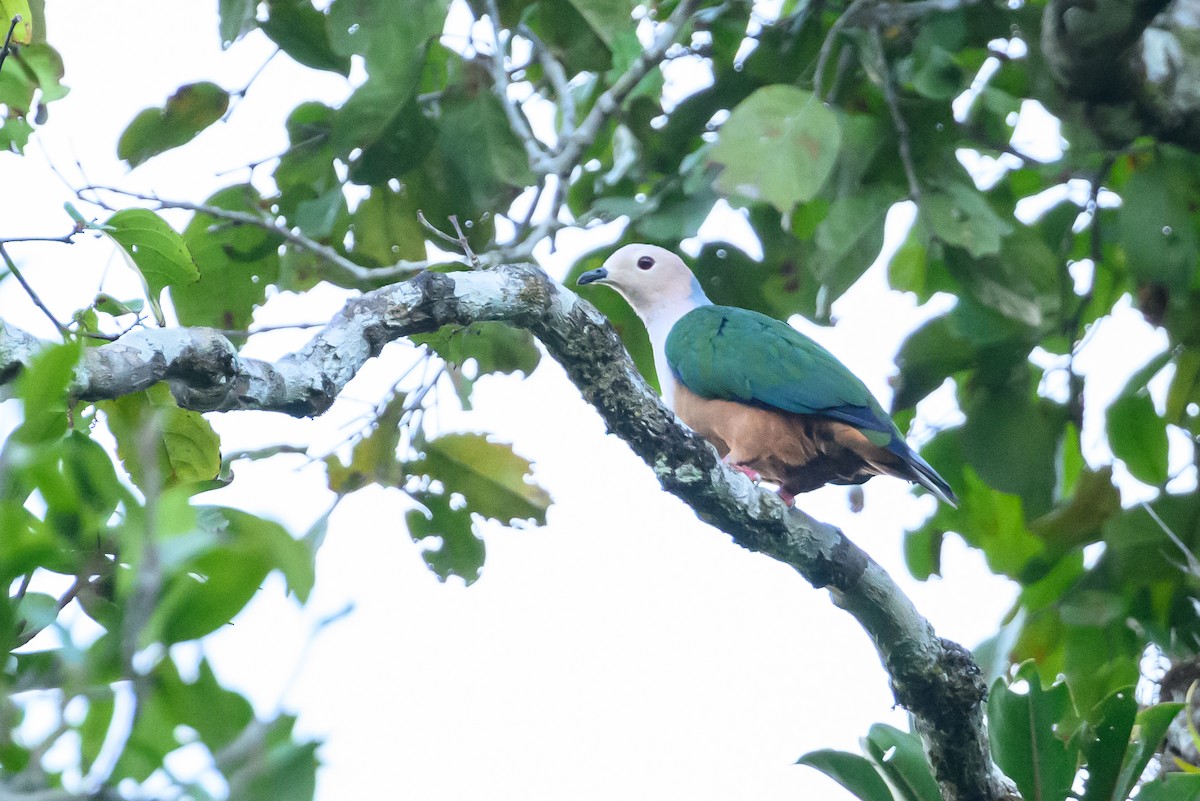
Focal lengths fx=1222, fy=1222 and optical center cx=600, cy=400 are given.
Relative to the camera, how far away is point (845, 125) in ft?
11.8

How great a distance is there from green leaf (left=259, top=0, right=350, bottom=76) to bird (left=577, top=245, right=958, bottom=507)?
56.5 inches

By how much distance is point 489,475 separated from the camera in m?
3.16

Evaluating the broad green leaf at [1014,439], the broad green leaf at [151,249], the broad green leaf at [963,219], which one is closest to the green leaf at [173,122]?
the broad green leaf at [151,249]

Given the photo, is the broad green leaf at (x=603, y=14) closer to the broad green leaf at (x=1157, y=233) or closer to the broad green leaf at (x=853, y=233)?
the broad green leaf at (x=853, y=233)

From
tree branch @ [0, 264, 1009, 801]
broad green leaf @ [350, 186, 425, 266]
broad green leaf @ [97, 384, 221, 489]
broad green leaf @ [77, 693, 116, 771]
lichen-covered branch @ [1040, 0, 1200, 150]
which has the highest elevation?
lichen-covered branch @ [1040, 0, 1200, 150]

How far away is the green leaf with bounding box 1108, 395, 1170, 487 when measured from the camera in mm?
3744

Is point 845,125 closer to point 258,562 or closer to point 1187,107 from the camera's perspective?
point 1187,107

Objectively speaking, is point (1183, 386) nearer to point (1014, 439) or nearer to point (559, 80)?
point (1014, 439)

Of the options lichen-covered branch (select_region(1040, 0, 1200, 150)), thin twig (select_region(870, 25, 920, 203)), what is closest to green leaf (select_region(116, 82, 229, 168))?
thin twig (select_region(870, 25, 920, 203))

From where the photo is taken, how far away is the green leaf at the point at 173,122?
3.44m

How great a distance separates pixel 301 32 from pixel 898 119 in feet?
5.64

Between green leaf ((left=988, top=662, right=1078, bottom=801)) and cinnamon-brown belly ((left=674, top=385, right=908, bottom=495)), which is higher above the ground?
cinnamon-brown belly ((left=674, top=385, right=908, bottom=495))

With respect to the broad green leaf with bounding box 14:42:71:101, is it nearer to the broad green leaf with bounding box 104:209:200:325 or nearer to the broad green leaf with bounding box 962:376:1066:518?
the broad green leaf with bounding box 104:209:200:325

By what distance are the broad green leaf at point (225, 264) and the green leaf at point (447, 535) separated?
958 millimetres
